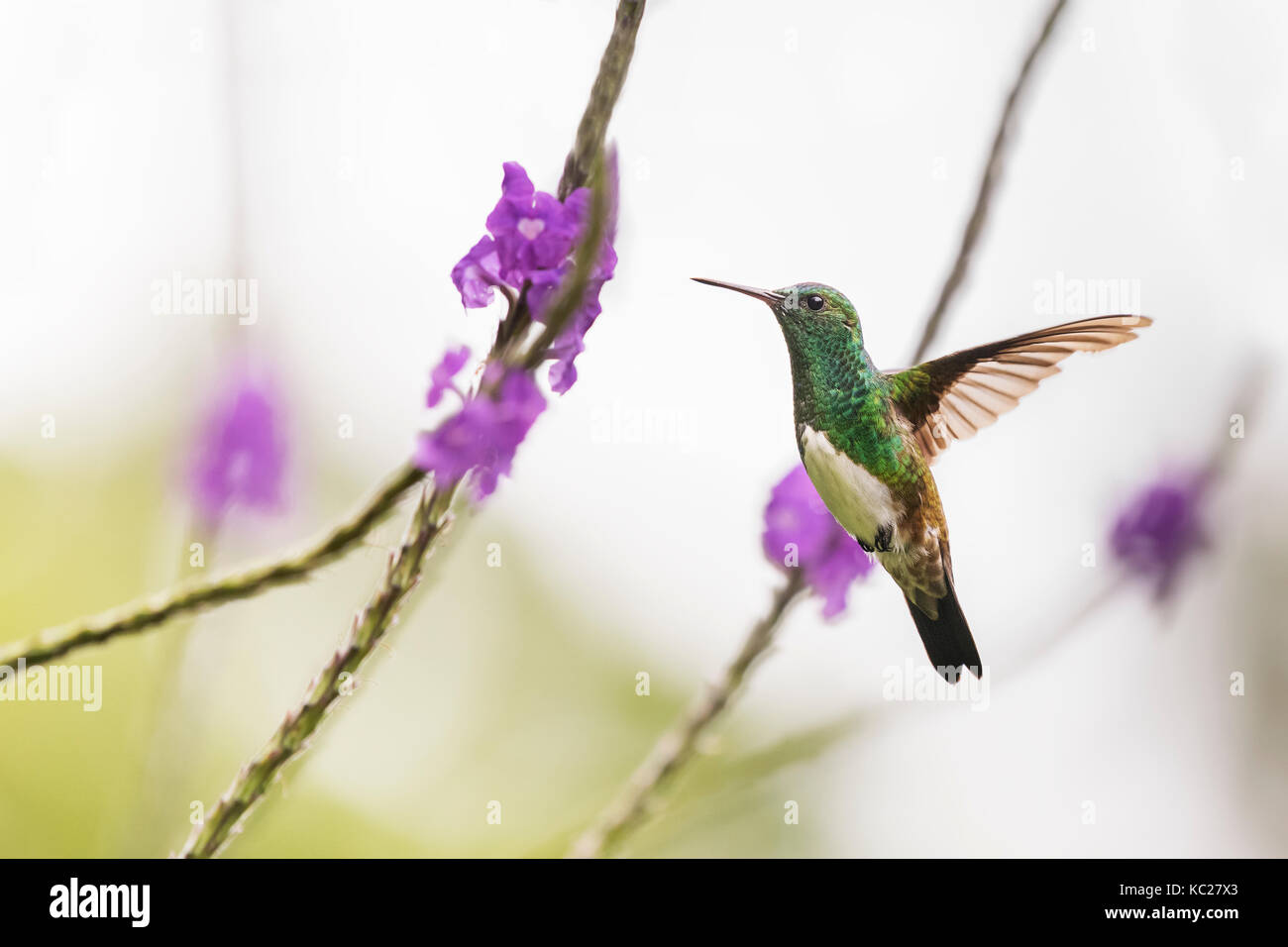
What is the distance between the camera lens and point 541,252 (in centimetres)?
129

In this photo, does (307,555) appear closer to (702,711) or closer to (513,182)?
(513,182)

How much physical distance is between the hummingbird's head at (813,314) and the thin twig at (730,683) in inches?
7.9

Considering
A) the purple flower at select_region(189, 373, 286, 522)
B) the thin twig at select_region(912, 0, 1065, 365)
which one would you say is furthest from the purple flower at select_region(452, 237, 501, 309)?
the purple flower at select_region(189, 373, 286, 522)

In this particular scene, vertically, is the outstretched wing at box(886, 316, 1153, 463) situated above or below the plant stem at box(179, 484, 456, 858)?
above

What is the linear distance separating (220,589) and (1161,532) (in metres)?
2.53

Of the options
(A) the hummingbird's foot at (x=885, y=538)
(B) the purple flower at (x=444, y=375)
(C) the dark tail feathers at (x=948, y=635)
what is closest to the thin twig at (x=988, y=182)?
(A) the hummingbird's foot at (x=885, y=538)

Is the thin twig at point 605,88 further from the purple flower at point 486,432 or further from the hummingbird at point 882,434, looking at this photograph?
the hummingbird at point 882,434

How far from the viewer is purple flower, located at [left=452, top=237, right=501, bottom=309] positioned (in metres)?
1.33

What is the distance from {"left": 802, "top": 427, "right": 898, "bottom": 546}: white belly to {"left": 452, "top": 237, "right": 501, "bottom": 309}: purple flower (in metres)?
0.55

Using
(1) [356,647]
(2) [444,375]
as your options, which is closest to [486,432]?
(2) [444,375]

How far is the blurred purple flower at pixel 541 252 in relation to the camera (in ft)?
4.17

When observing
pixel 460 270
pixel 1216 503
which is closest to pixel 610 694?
pixel 1216 503

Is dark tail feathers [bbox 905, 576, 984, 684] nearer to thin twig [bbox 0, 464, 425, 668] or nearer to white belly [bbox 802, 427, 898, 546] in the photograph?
white belly [bbox 802, 427, 898, 546]
